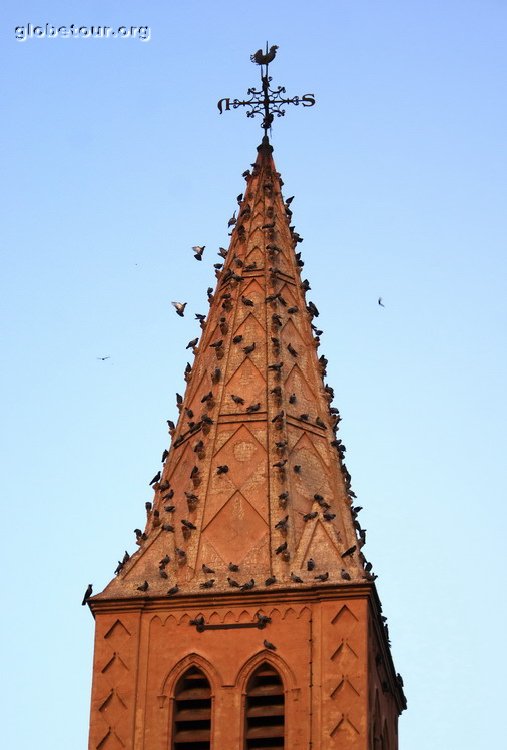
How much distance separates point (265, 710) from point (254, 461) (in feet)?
17.0

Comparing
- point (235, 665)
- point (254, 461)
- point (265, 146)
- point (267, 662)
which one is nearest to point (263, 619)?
point (267, 662)

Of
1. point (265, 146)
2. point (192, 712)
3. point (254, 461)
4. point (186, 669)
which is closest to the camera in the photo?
point (192, 712)

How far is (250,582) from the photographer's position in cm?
4678

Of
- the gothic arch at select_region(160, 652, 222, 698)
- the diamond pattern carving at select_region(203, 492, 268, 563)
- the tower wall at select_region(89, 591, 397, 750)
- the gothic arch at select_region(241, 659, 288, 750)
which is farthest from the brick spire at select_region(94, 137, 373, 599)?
the gothic arch at select_region(241, 659, 288, 750)

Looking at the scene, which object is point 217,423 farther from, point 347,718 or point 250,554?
point 347,718

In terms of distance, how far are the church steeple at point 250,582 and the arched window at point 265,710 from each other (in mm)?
24

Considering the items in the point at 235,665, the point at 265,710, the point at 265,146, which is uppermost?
the point at 265,146

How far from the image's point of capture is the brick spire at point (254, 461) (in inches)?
1873

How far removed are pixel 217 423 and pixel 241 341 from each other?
200cm

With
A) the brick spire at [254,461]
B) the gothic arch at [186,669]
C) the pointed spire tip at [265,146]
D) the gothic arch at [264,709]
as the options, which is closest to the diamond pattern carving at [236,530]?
the brick spire at [254,461]

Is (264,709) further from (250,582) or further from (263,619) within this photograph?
(250,582)

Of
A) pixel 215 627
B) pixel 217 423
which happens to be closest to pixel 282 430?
pixel 217 423

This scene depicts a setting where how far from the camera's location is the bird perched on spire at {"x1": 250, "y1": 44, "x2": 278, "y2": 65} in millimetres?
55844

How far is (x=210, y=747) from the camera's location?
149 ft
